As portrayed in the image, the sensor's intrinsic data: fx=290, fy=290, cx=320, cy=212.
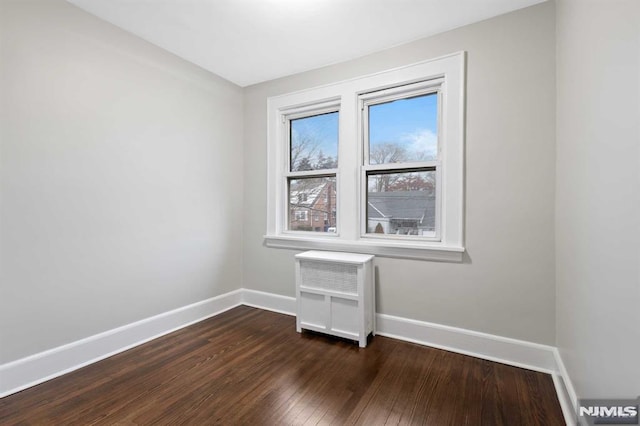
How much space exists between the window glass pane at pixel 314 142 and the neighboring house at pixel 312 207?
0.23 metres

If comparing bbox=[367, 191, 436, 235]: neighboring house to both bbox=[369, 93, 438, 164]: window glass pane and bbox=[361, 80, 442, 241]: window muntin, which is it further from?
bbox=[369, 93, 438, 164]: window glass pane

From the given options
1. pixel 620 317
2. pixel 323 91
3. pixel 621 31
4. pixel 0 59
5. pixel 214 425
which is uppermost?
pixel 323 91

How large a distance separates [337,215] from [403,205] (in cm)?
65

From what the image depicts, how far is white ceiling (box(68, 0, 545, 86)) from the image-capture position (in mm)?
2078

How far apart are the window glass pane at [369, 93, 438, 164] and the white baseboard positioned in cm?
147

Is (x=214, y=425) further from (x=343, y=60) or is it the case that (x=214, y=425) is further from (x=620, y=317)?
(x=343, y=60)

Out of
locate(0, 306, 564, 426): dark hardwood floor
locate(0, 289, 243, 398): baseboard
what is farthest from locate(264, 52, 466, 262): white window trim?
locate(0, 289, 243, 398): baseboard

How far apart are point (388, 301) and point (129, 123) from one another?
2.68 metres

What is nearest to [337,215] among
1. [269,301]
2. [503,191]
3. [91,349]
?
[269,301]

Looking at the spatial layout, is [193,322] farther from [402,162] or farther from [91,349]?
[402,162]

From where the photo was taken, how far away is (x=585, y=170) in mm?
1418

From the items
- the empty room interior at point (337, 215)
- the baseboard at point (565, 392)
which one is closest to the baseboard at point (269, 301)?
the empty room interior at point (337, 215)

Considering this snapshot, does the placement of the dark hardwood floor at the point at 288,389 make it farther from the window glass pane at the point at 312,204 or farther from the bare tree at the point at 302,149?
the bare tree at the point at 302,149

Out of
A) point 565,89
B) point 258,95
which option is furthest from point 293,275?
point 565,89
